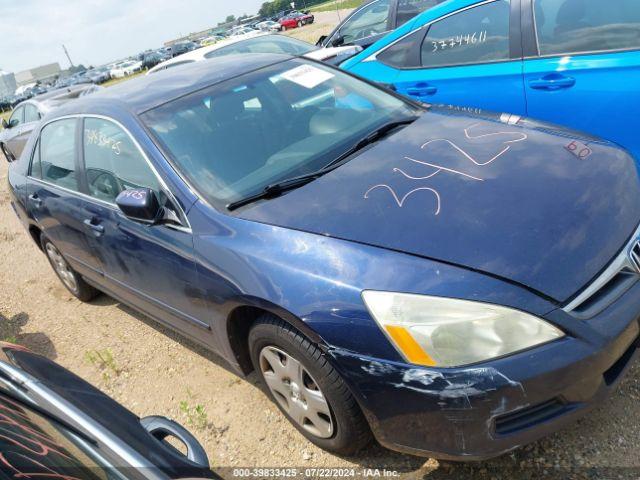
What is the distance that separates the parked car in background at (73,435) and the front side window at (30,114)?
32.0 ft

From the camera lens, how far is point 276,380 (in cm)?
229

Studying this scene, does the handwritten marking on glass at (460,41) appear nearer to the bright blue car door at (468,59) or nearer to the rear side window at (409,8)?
the bright blue car door at (468,59)

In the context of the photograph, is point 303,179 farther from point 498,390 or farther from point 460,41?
point 460,41

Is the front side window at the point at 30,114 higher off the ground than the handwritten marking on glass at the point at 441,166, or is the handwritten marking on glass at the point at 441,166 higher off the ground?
the front side window at the point at 30,114

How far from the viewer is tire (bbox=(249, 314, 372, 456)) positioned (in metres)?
1.95

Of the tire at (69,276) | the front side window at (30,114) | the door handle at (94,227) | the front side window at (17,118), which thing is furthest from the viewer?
the front side window at (17,118)

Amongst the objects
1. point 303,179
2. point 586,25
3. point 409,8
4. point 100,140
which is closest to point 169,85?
point 100,140

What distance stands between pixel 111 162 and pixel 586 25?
3055mm

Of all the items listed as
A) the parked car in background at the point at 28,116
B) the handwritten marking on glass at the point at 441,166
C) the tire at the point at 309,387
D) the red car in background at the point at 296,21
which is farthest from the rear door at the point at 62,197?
the red car in background at the point at 296,21

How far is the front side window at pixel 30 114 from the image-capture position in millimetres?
10023

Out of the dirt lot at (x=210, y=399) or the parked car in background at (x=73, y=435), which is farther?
the dirt lot at (x=210, y=399)

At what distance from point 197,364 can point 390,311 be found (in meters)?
1.84

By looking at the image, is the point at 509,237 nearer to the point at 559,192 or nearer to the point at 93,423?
the point at 559,192

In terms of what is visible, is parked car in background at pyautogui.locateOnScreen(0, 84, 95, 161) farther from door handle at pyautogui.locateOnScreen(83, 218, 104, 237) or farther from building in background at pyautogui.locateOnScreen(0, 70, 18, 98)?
building in background at pyautogui.locateOnScreen(0, 70, 18, 98)
